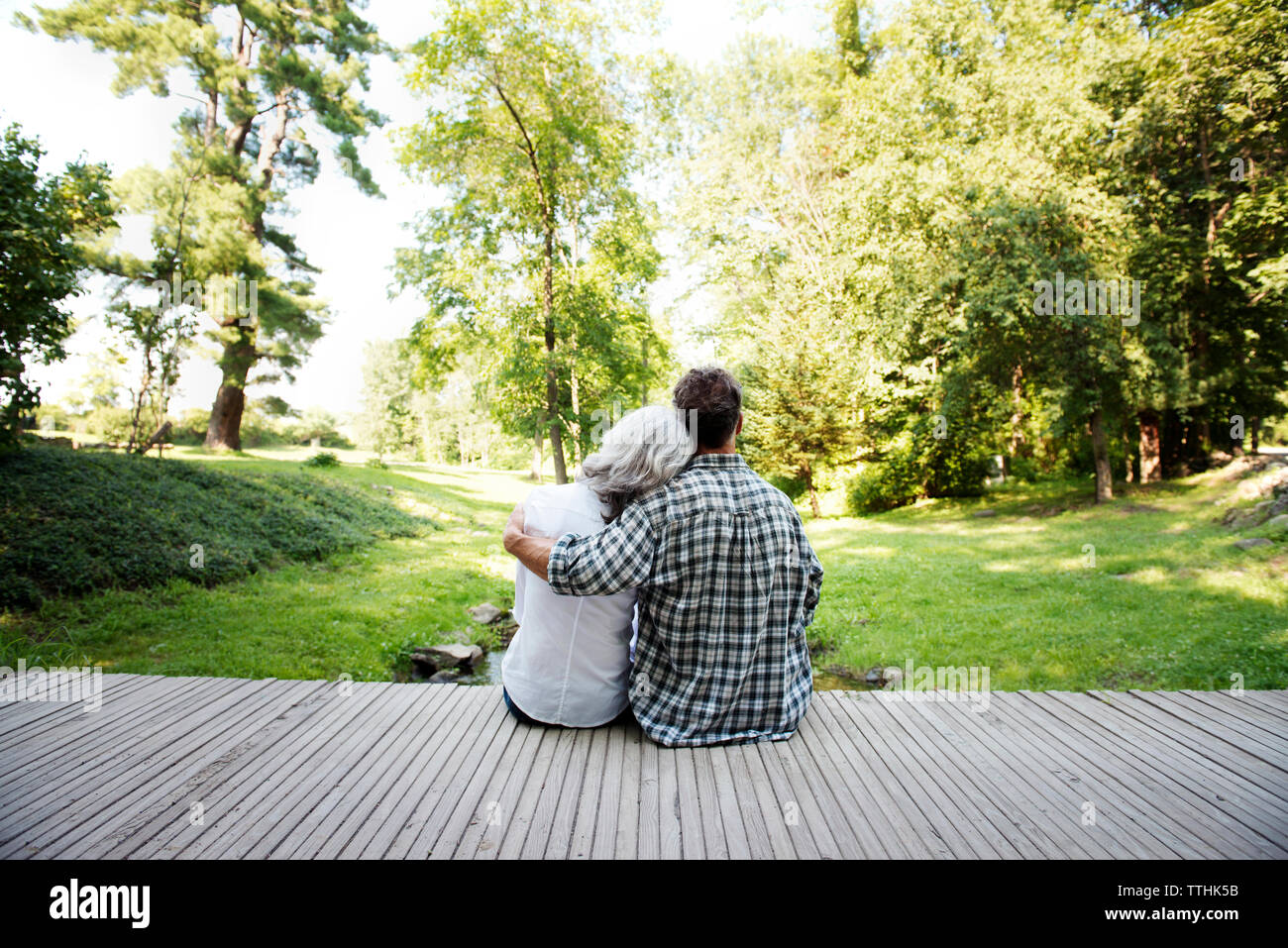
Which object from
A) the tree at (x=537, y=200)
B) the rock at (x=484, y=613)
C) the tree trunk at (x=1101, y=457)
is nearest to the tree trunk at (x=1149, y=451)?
the tree trunk at (x=1101, y=457)

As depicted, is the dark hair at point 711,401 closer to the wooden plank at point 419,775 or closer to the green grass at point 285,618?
the wooden plank at point 419,775

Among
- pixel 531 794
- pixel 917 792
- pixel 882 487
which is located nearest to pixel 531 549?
pixel 531 794

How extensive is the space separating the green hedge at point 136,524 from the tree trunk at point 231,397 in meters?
1.79

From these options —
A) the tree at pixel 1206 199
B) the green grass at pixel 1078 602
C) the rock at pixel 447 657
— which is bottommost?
the rock at pixel 447 657

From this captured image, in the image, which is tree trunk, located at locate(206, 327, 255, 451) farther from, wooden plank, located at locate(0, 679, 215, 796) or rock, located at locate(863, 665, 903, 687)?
rock, located at locate(863, 665, 903, 687)

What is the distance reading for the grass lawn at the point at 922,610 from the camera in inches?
196

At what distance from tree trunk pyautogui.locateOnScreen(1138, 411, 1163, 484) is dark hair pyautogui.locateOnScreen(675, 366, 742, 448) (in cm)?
1389

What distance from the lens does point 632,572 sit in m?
2.22

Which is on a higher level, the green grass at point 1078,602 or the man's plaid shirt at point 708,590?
the man's plaid shirt at point 708,590

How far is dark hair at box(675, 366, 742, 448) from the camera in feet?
7.90

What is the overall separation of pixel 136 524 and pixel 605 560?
6529 mm

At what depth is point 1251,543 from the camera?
23.6 ft

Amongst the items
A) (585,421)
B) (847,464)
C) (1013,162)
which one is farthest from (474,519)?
(1013,162)
